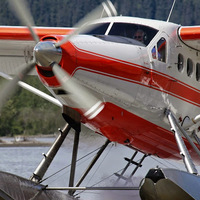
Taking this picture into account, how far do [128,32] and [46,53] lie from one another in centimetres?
172

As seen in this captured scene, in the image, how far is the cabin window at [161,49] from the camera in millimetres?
9727

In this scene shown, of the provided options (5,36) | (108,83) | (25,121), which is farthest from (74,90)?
(25,121)

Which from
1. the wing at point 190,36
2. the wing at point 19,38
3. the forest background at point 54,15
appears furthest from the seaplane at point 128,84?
the forest background at point 54,15

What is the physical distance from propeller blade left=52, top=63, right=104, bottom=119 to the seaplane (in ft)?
0.04

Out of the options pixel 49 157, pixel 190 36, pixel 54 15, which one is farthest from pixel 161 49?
pixel 54 15

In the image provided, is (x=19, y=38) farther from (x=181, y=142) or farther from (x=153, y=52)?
(x=181, y=142)

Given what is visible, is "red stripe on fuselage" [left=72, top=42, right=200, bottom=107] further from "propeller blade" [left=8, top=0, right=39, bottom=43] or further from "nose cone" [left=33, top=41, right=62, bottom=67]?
"propeller blade" [left=8, top=0, right=39, bottom=43]

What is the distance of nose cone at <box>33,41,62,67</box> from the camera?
824cm

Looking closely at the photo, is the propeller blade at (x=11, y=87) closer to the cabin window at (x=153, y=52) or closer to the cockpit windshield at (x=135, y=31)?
the cockpit windshield at (x=135, y=31)

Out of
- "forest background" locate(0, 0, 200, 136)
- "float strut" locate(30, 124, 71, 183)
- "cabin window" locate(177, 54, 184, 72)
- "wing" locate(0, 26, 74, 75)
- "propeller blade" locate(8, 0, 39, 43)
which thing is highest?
"propeller blade" locate(8, 0, 39, 43)

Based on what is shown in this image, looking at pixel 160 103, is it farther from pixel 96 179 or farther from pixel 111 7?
pixel 96 179

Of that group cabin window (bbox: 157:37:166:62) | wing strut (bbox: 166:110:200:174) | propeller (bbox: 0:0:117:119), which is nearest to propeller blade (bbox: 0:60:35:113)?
propeller (bbox: 0:0:117:119)

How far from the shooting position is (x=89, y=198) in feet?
42.0

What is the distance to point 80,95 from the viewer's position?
888 centimetres
